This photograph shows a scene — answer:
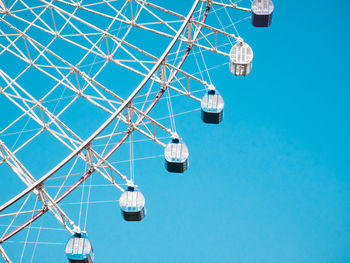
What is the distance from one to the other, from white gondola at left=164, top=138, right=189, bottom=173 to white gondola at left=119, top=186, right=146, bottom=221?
4.06 feet

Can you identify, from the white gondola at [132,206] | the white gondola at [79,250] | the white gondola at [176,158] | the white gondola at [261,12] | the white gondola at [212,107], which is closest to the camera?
the white gondola at [79,250]

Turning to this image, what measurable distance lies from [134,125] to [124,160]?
49.8 feet

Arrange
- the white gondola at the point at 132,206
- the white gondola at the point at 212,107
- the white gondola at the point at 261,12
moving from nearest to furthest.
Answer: the white gondola at the point at 132,206 < the white gondola at the point at 212,107 < the white gondola at the point at 261,12

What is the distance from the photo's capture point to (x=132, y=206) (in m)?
21.6

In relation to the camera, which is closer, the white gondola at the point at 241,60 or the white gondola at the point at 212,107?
the white gondola at the point at 241,60

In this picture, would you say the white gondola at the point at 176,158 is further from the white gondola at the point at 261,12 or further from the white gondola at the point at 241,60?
the white gondola at the point at 261,12

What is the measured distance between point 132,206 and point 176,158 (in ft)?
6.10

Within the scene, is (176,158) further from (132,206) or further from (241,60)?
(241,60)

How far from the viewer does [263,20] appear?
78.0 feet

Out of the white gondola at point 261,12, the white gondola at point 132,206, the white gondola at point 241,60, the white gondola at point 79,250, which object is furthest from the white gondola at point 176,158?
the white gondola at point 261,12

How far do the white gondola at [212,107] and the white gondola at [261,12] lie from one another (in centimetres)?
247

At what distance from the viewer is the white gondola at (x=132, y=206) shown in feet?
70.6

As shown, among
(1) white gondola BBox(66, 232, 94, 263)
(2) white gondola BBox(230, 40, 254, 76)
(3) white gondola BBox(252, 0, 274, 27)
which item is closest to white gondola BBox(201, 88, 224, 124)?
(2) white gondola BBox(230, 40, 254, 76)

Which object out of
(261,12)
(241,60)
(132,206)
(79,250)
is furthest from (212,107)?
(79,250)
